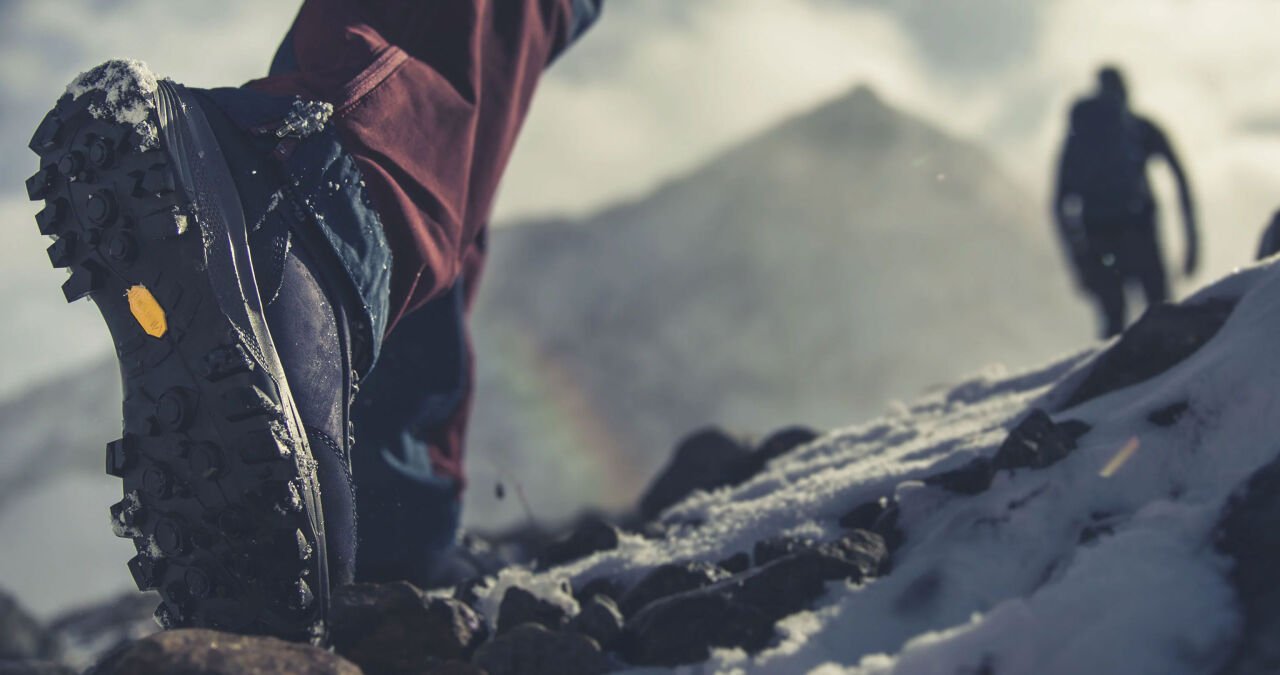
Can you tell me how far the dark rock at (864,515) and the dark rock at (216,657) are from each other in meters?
1.04

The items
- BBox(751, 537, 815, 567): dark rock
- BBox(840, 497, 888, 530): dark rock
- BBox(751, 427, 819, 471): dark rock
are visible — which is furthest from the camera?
BBox(751, 427, 819, 471): dark rock

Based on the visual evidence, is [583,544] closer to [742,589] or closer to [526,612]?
[526,612]

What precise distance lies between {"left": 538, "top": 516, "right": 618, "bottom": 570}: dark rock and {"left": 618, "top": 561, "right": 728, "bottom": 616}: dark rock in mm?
492

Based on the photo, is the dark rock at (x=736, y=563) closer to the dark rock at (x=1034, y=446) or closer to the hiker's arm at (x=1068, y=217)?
the dark rock at (x=1034, y=446)

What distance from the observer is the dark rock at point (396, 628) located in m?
1.78

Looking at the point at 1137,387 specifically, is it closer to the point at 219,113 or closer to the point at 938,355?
the point at 219,113

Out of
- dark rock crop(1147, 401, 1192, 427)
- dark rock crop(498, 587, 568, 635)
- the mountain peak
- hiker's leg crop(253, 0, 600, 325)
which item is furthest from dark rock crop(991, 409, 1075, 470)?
the mountain peak

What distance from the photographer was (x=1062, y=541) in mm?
1665

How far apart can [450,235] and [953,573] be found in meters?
1.10

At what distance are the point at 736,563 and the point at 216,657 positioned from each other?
1032mm

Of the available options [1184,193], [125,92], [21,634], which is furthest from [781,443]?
[1184,193]

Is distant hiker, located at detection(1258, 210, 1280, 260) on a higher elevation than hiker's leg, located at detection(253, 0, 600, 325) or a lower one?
lower

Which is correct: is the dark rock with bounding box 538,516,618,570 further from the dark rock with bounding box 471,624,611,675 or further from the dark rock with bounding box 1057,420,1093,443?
the dark rock with bounding box 1057,420,1093,443

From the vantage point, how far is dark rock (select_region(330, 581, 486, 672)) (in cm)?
178
